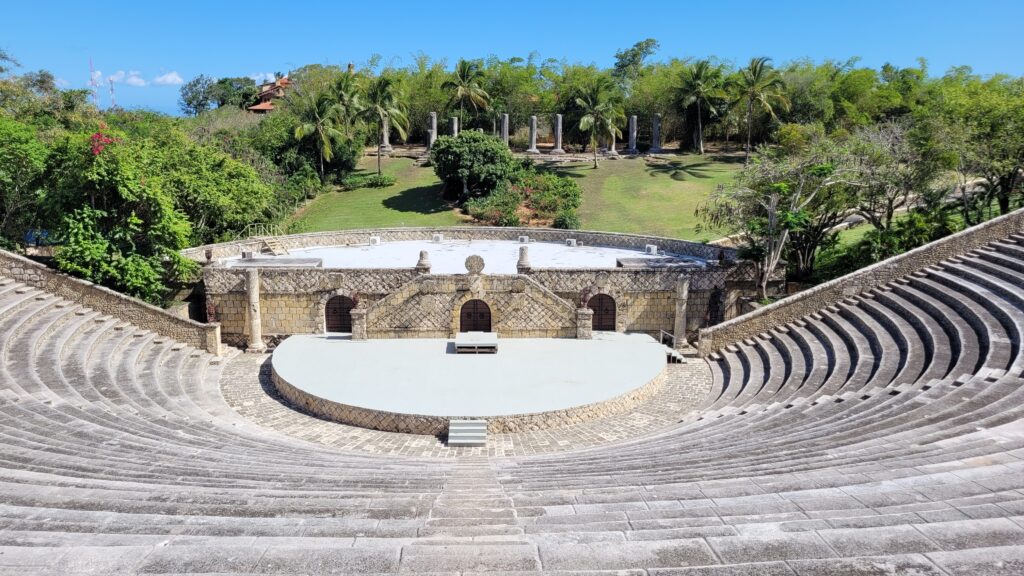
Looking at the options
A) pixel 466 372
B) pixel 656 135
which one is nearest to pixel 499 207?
pixel 466 372

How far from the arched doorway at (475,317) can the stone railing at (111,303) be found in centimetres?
923

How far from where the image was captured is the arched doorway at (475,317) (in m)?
25.2

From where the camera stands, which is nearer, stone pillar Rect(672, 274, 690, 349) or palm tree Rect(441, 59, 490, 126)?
stone pillar Rect(672, 274, 690, 349)

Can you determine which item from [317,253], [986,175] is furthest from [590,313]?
[986,175]

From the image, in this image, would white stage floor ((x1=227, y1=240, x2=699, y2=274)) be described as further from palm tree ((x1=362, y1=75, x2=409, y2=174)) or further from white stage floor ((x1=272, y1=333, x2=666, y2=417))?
palm tree ((x1=362, y1=75, x2=409, y2=174))

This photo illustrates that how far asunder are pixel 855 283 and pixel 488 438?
14.7 m

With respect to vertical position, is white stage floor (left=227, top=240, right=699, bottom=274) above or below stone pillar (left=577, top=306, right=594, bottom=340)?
above

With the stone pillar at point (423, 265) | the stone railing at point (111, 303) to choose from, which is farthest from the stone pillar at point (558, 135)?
the stone railing at point (111, 303)

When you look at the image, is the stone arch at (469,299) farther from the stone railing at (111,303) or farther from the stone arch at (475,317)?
the stone railing at (111,303)

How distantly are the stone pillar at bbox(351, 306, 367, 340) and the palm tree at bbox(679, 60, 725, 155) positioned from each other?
171ft

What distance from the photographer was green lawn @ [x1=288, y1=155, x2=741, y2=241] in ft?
155

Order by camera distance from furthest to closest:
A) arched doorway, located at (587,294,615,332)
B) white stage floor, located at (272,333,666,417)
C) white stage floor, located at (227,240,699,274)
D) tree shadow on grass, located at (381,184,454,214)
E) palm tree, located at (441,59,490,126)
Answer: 1. palm tree, located at (441,59,490,126)
2. tree shadow on grass, located at (381,184,454,214)
3. white stage floor, located at (227,240,699,274)
4. arched doorway, located at (587,294,615,332)
5. white stage floor, located at (272,333,666,417)

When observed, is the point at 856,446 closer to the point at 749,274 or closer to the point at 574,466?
the point at 574,466

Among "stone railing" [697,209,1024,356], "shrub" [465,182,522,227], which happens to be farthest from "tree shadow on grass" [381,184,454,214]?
"stone railing" [697,209,1024,356]
